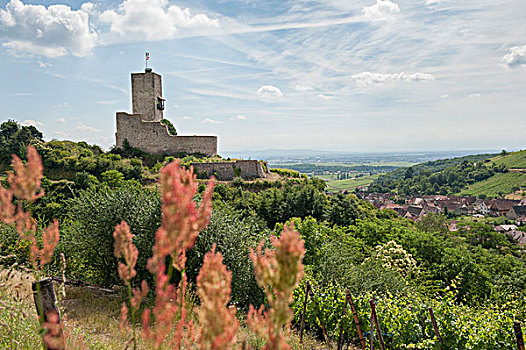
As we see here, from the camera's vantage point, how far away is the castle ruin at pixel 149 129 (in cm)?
3409

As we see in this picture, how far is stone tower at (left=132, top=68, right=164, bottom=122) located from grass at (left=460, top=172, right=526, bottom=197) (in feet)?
318

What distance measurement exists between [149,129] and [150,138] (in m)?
0.93

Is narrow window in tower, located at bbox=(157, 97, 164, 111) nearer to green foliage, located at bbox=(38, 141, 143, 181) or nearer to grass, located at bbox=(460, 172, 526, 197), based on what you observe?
green foliage, located at bbox=(38, 141, 143, 181)

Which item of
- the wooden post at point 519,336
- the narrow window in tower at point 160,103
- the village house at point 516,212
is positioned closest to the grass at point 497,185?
the village house at point 516,212

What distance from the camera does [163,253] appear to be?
1088 millimetres

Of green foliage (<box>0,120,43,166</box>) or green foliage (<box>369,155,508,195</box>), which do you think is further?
green foliage (<box>369,155,508,195</box>)

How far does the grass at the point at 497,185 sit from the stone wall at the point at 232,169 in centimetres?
8903

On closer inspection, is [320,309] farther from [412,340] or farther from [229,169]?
[229,169]

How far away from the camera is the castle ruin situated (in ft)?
112

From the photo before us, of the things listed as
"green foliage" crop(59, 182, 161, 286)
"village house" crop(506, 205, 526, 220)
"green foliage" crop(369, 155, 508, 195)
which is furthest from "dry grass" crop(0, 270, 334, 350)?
"green foliage" crop(369, 155, 508, 195)

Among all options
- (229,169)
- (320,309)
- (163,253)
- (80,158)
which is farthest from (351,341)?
(80,158)

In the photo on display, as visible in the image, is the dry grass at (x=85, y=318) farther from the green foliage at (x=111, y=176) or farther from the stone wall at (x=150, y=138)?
the stone wall at (x=150, y=138)

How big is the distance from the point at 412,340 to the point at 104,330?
5696 mm

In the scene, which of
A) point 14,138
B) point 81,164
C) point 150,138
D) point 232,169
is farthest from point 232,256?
point 14,138
